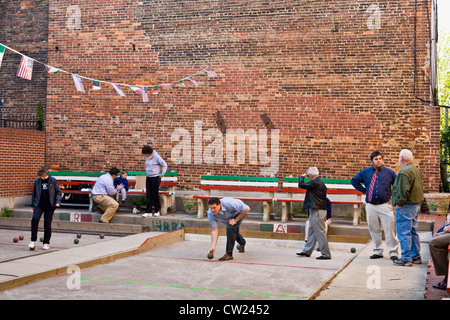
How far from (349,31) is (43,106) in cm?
972

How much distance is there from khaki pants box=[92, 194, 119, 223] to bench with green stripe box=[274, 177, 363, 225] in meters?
3.90

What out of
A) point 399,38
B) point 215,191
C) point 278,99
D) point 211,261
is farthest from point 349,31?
point 211,261

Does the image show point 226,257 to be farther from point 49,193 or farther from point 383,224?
point 49,193

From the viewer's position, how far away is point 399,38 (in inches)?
524

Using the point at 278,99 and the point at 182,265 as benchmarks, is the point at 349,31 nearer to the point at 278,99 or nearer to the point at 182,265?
the point at 278,99

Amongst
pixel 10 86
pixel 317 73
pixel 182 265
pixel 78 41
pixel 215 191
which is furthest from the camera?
pixel 10 86

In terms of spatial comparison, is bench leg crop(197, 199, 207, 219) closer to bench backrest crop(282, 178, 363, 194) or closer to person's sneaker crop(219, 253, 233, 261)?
bench backrest crop(282, 178, 363, 194)

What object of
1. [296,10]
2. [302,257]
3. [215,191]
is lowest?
[302,257]

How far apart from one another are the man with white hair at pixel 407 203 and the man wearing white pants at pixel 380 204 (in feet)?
1.50

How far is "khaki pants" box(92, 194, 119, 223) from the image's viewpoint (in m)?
12.5

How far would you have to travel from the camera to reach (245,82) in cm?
1459

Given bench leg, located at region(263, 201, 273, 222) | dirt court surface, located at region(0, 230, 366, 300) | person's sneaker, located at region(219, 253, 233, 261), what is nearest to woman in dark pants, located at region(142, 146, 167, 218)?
dirt court surface, located at region(0, 230, 366, 300)

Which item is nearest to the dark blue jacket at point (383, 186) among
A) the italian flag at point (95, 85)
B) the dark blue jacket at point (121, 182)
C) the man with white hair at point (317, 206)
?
the man with white hair at point (317, 206)

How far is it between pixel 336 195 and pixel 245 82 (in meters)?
4.41
